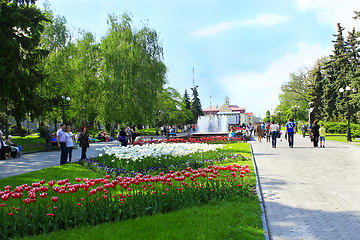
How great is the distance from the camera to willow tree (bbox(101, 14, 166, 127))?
2741cm

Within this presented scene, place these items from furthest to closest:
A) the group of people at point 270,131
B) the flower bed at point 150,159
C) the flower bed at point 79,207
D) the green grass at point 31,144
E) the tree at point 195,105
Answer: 1. the tree at point 195,105
2. the green grass at point 31,144
3. the group of people at point 270,131
4. the flower bed at point 150,159
5. the flower bed at point 79,207

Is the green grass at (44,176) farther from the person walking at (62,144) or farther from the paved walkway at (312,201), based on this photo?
the paved walkway at (312,201)

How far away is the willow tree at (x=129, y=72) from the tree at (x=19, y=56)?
8.91m

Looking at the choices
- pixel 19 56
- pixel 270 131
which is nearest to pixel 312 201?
pixel 270 131

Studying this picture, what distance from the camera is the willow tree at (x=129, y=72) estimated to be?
89.9ft

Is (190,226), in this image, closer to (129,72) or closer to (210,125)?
(129,72)

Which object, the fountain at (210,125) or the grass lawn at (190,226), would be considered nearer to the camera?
the grass lawn at (190,226)

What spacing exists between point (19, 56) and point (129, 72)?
1172 cm

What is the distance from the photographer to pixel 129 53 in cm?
2777

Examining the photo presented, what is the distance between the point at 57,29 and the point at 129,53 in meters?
10.4

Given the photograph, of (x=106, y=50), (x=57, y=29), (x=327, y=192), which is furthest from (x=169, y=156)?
(x=57, y=29)

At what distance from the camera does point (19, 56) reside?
16.7 m

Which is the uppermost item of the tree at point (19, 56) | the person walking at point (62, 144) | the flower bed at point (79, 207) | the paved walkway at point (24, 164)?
the tree at point (19, 56)

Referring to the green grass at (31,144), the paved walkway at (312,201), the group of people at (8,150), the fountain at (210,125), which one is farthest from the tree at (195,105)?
the paved walkway at (312,201)
